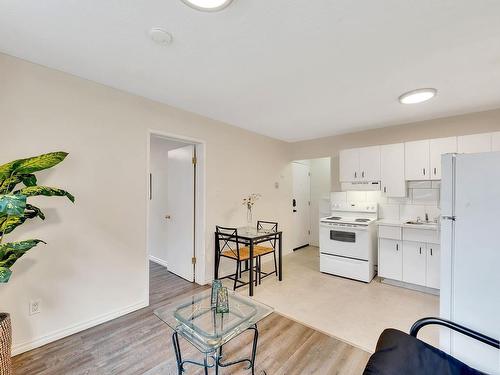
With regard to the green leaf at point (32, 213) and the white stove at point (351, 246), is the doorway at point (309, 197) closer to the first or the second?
the white stove at point (351, 246)

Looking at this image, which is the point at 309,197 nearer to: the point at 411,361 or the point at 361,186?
the point at 361,186

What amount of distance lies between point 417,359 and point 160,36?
2.52 metres

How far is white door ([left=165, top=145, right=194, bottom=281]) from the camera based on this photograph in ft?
11.8

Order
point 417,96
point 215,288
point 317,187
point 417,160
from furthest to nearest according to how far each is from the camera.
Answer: point 317,187 < point 417,160 < point 417,96 < point 215,288

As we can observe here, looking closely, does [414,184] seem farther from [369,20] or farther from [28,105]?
[28,105]

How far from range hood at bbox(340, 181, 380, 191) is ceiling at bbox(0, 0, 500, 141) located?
1330 mm

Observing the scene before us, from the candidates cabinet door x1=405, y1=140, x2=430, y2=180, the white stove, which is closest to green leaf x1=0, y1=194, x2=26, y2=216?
the white stove

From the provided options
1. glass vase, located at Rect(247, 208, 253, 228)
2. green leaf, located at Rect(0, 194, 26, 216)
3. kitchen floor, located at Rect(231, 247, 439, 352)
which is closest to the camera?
green leaf, located at Rect(0, 194, 26, 216)

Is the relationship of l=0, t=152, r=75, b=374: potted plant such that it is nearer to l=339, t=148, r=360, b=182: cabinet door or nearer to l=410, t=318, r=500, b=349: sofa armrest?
l=410, t=318, r=500, b=349: sofa armrest

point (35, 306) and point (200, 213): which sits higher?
point (200, 213)

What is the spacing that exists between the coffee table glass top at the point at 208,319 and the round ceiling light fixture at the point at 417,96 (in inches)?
104

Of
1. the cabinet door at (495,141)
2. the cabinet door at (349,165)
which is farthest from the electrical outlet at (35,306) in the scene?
the cabinet door at (495,141)

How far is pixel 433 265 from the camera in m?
3.17

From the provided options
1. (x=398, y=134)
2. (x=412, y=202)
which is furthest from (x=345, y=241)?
(x=398, y=134)
